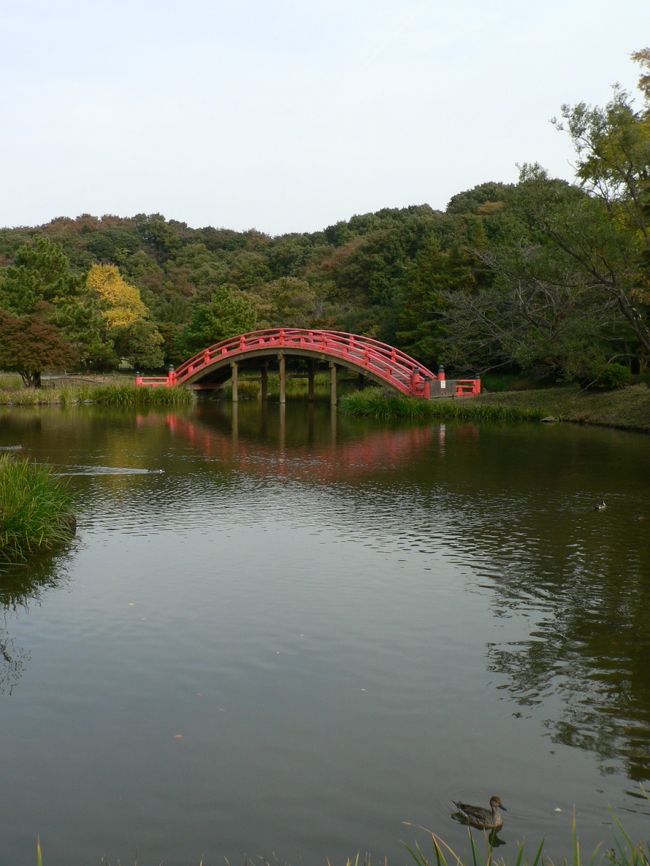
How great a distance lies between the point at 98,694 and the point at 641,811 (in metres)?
3.37

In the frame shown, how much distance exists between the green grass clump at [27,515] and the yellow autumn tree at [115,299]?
39064 mm

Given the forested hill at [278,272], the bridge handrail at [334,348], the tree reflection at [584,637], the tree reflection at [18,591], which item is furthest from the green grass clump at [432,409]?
the tree reflection at [18,591]

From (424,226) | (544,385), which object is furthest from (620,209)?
(424,226)

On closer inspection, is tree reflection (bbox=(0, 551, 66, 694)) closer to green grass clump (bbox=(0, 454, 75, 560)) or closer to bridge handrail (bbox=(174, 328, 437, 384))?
green grass clump (bbox=(0, 454, 75, 560))

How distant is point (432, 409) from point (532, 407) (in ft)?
10.9

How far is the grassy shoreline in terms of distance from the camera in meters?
26.2

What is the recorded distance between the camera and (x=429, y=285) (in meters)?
37.9

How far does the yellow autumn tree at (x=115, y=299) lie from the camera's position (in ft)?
161

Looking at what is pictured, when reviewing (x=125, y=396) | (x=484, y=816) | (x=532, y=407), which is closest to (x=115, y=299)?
(x=125, y=396)

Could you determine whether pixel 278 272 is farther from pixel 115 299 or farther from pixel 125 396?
pixel 125 396

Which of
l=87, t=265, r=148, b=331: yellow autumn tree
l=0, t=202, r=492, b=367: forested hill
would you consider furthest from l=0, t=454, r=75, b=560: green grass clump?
l=87, t=265, r=148, b=331: yellow autumn tree

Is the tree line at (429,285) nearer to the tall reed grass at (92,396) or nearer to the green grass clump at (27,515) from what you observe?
the tall reed grass at (92,396)

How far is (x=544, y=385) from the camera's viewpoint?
109ft

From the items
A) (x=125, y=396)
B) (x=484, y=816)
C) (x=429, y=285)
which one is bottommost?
(x=484, y=816)
